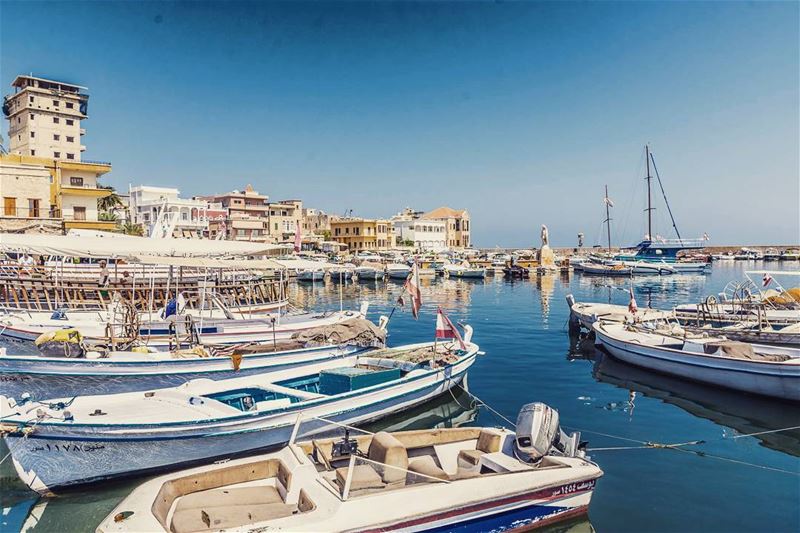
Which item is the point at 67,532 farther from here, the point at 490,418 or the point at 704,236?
the point at 704,236

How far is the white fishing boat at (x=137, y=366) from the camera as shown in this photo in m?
12.6

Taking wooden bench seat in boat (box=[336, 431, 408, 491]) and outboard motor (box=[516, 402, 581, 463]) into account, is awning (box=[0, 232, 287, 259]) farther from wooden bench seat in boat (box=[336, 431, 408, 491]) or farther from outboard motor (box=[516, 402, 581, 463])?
outboard motor (box=[516, 402, 581, 463])

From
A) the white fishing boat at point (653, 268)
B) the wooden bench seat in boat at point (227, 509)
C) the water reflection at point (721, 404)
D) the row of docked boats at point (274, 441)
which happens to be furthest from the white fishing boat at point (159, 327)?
the white fishing boat at point (653, 268)

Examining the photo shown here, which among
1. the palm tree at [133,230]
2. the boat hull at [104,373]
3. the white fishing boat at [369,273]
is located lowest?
the boat hull at [104,373]

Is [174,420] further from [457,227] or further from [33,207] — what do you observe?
[457,227]

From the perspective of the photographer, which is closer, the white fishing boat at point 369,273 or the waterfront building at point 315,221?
the white fishing boat at point 369,273

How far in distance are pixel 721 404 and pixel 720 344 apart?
254 cm

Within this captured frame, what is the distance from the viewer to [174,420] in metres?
10.2

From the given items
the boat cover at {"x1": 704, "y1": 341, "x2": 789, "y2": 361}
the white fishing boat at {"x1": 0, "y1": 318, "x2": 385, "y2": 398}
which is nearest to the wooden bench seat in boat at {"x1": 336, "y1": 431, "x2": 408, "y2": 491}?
the white fishing boat at {"x1": 0, "y1": 318, "x2": 385, "y2": 398}

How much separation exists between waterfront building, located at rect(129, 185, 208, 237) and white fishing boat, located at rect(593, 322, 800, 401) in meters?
A: 55.4

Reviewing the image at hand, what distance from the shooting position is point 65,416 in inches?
379

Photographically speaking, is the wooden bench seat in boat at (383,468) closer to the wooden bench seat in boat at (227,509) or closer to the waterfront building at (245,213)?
the wooden bench seat in boat at (227,509)

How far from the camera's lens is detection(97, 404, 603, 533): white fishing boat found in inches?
280

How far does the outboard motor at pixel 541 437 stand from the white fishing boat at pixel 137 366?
23.8ft
